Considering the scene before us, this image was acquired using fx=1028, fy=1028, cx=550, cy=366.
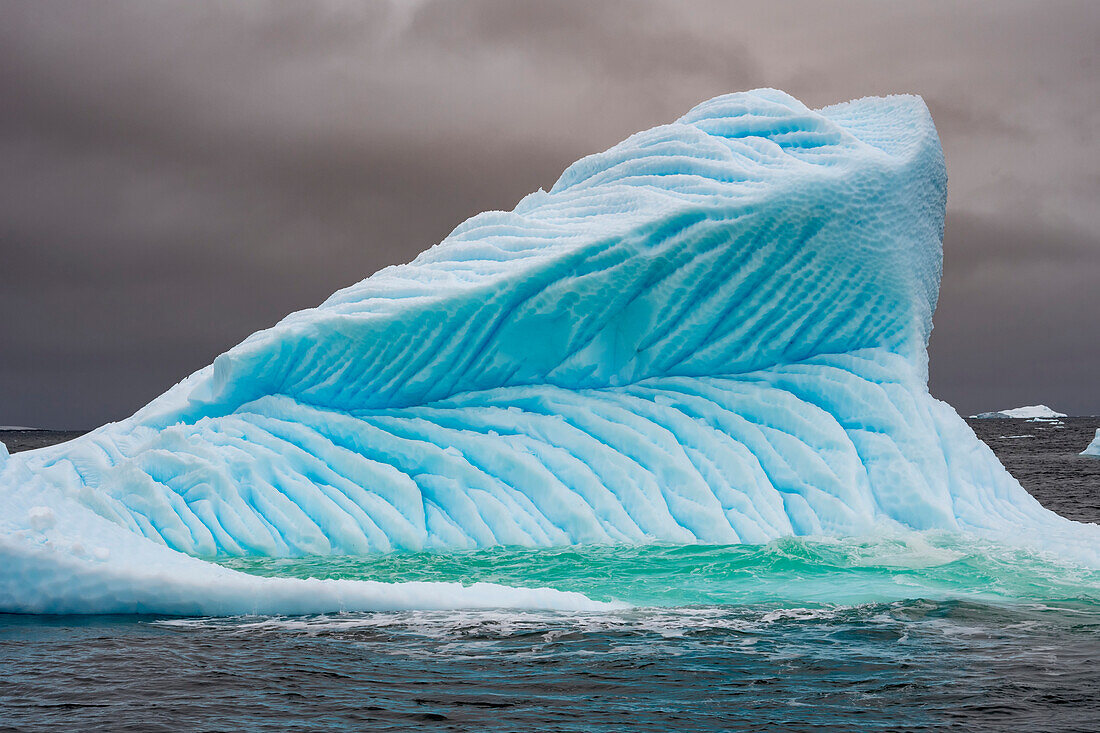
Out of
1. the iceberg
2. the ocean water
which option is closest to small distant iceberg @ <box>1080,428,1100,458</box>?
the iceberg

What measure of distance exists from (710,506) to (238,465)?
5934mm

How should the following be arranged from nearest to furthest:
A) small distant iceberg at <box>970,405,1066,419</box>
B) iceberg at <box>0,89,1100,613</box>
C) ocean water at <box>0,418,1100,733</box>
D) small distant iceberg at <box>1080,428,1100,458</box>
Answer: ocean water at <box>0,418,1100,733</box> < iceberg at <box>0,89,1100,613</box> < small distant iceberg at <box>1080,428,1100,458</box> < small distant iceberg at <box>970,405,1066,419</box>

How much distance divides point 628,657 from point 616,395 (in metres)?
6.72

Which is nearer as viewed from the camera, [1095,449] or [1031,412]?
[1095,449]

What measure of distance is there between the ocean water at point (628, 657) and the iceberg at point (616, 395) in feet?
4.65

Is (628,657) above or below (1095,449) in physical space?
below

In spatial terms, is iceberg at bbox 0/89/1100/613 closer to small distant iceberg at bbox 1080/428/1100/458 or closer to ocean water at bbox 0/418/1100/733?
ocean water at bbox 0/418/1100/733

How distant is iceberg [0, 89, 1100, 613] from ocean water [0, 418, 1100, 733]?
1.42m

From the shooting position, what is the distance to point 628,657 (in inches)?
309

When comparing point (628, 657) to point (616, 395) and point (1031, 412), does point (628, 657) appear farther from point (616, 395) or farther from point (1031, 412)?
point (1031, 412)

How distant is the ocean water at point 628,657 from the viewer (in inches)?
257

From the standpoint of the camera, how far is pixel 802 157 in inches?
604

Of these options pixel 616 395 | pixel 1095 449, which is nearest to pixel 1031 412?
pixel 1095 449

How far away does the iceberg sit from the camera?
12.7m
